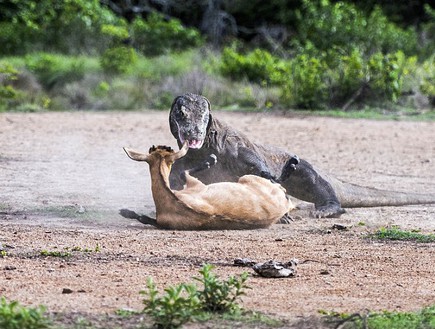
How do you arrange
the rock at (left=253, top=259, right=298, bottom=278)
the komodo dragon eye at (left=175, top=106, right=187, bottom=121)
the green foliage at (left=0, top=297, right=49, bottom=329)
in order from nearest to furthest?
the green foliage at (left=0, top=297, right=49, bottom=329), the rock at (left=253, top=259, right=298, bottom=278), the komodo dragon eye at (left=175, top=106, right=187, bottom=121)

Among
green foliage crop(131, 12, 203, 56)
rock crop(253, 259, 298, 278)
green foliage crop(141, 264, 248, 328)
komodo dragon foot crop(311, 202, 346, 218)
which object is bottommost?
komodo dragon foot crop(311, 202, 346, 218)

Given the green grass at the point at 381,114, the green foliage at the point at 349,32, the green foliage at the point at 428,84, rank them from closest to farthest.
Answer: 1. the green grass at the point at 381,114
2. the green foliage at the point at 428,84
3. the green foliage at the point at 349,32

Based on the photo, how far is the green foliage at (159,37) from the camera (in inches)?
1081

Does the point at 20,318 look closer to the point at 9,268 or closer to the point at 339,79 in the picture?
the point at 9,268

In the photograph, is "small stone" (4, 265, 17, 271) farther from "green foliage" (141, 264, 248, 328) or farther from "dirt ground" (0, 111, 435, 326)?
"green foliage" (141, 264, 248, 328)

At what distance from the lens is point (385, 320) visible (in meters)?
5.60

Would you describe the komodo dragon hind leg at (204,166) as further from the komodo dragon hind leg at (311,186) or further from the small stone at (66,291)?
the small stone at (66,291)

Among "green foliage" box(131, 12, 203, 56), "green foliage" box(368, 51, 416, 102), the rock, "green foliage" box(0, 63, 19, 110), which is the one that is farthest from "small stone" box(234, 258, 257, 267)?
"green foliage" box(131, 12, 203, 56)

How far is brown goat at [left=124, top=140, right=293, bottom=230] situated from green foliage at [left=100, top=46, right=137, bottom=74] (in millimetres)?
14445

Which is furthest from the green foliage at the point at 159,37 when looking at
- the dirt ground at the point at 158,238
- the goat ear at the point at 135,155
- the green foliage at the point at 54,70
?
the goat ear at the point at 135,155

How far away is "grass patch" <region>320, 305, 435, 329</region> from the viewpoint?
5452 mm

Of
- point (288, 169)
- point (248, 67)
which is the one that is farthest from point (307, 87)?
point (288, 169)

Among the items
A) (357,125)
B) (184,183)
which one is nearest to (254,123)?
(357,125)

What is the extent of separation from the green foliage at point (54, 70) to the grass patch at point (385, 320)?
1742 cm
